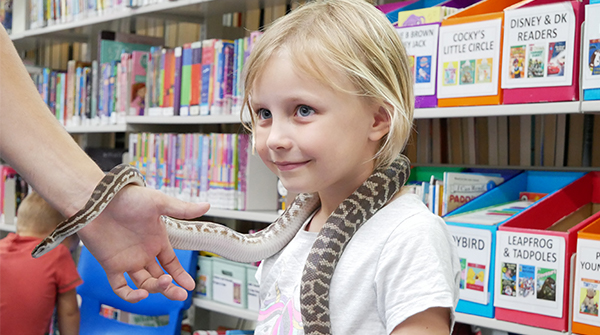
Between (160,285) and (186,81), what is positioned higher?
(186,81)

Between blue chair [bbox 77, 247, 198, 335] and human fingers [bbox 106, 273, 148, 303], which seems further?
blue chair [bbox 77, 247, 198, 335]

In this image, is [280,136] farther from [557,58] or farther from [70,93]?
[70,93]

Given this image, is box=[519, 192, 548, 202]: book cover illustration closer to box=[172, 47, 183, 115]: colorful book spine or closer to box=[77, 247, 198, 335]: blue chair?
box=[77, 247, 198, 335]: blue chair

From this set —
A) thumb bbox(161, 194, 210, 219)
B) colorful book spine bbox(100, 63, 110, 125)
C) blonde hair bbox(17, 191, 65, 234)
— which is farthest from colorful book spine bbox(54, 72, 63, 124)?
thumb bbox(161, 194, 210, 219)

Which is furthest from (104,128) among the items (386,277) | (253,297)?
(386,277)

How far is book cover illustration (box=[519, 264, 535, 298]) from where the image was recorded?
175 centimetres

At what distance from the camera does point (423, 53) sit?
2027 millimetres

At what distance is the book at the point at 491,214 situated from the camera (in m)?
1.89

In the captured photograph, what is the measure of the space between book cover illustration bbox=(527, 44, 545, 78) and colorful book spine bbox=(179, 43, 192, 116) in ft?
5.58

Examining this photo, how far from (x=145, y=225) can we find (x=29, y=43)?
12.4 feet

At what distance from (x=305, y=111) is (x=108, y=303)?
231 cm

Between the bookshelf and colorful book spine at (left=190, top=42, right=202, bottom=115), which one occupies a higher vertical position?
colorful book spine at (left=190, top=42, right=202, bottom=115)

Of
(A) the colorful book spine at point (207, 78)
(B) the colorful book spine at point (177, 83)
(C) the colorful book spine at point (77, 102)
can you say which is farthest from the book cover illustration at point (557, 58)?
(C) the colorful book spine at point (77, 102)

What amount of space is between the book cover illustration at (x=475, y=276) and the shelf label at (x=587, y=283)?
0.88 ft
